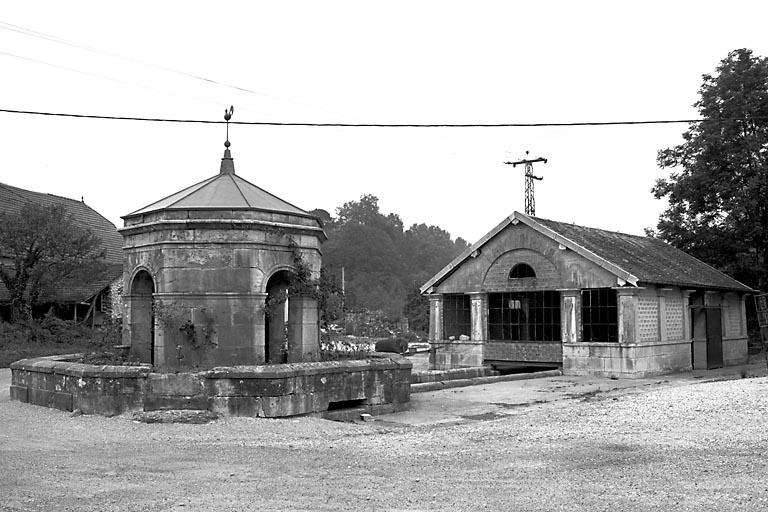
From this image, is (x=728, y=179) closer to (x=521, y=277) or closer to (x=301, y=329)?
(x=521, y=277)

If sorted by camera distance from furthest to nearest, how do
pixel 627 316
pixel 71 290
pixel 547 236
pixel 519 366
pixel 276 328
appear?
pixel 71 290 < pixel 519 366 < pixel 547 236 < pixel 627 316 < pixel 276 328

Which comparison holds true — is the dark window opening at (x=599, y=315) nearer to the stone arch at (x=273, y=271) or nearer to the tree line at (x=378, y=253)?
the stone arch at (x=273, y=271)

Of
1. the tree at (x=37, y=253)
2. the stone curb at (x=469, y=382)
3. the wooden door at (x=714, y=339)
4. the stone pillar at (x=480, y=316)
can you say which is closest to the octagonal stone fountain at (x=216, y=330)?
the stone curb at (x=469, y=382)

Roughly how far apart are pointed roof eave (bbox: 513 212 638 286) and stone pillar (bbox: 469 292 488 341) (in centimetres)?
309

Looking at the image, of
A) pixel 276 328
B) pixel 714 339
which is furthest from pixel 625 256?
pixel 276 328

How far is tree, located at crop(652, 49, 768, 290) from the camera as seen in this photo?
32.5 meters

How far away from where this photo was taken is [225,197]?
14.7 m

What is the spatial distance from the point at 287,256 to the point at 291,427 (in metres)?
3.63

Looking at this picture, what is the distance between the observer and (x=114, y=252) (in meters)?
43.4

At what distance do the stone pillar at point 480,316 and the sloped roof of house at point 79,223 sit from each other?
63.0 ft

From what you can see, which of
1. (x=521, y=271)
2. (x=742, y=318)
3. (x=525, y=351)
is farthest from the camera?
(x=742, y=318)

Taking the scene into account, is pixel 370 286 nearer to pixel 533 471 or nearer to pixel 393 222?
pixel 393 222

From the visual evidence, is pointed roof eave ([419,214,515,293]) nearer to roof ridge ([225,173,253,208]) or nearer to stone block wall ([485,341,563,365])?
stone block wall ([485,341,563,365])

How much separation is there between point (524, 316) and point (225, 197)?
48.4 feet
